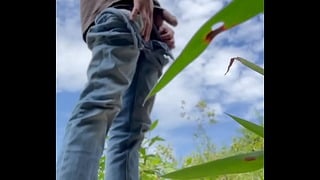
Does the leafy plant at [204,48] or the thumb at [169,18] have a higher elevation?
the thumb at [169,18]

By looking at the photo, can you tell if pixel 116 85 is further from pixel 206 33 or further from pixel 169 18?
pixel 206 33

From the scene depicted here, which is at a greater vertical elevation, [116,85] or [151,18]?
[151,18]

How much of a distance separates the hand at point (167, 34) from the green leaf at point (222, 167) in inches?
33.5


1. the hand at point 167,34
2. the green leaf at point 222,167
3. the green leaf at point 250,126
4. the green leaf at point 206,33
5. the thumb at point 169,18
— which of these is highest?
the thumb at point 169,18

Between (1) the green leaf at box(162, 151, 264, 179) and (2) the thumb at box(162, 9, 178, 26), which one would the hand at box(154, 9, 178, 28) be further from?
(1) the green leaf at box(162, 151, 264, 179)

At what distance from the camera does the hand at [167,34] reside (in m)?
1.24

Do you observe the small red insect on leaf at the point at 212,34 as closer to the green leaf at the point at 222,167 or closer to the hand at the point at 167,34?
the green leaf at the point at 222,167

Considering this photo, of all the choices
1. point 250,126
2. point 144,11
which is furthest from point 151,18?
point 250,126

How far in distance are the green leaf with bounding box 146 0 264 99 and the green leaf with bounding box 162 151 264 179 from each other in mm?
79

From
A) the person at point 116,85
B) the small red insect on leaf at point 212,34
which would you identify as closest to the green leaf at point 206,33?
the small red insect on leaf at point 212,34

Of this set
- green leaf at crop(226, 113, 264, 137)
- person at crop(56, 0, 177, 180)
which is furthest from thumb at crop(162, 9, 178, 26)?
green leaf at crop(226, 113, 264, 137)

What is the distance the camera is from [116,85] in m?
1.20

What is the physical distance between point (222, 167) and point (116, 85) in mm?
827
